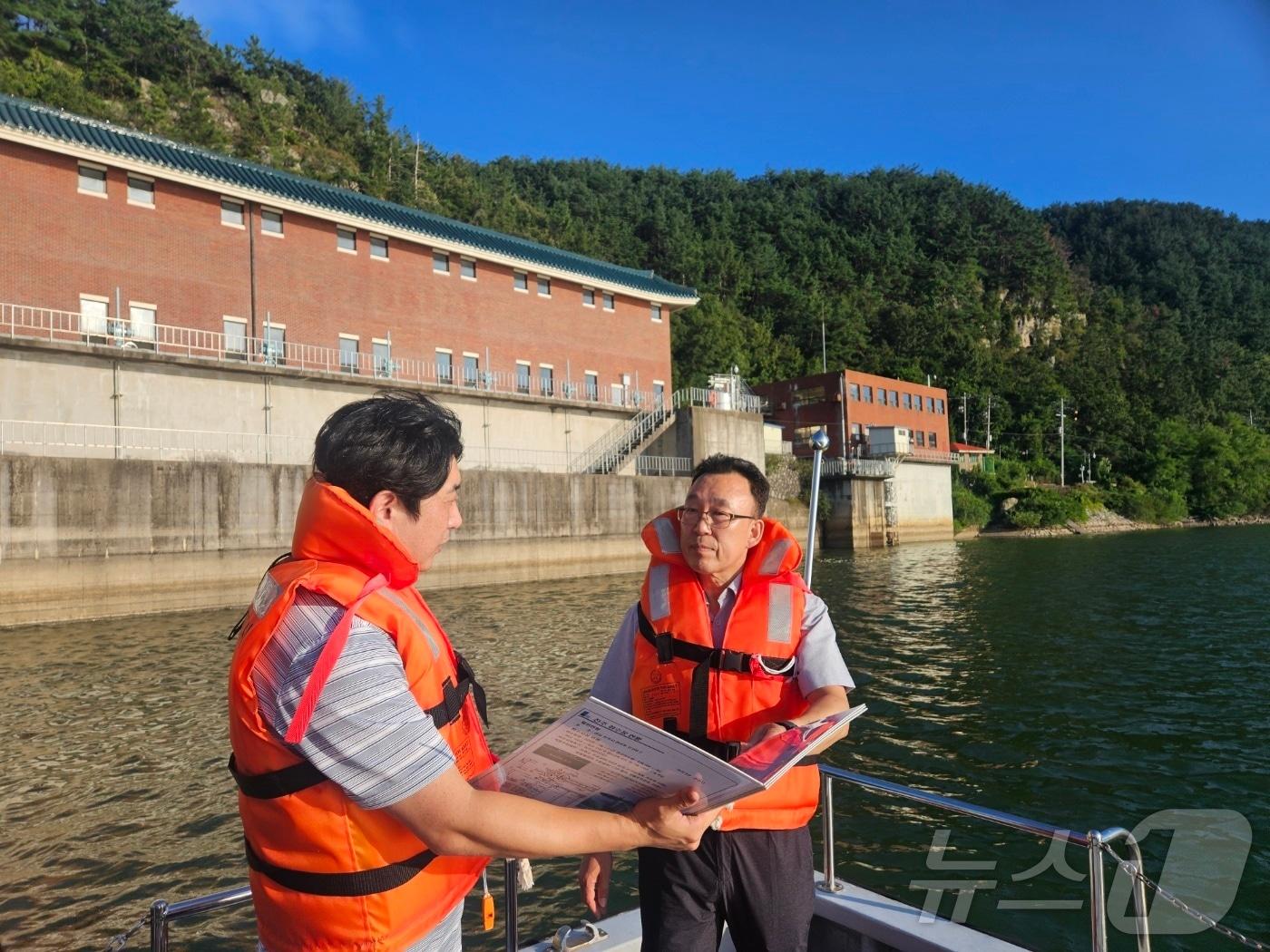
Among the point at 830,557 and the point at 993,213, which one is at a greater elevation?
the point at 993,213

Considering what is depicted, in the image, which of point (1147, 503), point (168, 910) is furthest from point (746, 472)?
point (1147, 503)

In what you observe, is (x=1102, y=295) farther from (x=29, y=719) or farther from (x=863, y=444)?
(x=29, y=719)

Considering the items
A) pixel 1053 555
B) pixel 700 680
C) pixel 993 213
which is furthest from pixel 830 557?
pixel 993 213

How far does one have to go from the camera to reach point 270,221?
27.9m

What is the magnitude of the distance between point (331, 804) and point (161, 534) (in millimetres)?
20389

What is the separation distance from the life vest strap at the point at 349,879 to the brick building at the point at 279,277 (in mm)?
23944

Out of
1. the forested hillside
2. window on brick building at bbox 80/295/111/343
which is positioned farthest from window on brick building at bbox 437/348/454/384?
the forested hillside

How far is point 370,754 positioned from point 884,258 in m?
112

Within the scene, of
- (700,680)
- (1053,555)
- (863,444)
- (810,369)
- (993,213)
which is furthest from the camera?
(993,213)

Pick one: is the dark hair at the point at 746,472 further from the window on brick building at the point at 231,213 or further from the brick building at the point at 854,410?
the brick building at the point at 854,410

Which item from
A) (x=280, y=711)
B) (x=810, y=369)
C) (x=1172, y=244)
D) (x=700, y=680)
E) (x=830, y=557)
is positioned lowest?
(x=830, y=557)

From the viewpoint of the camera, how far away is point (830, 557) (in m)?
38.5

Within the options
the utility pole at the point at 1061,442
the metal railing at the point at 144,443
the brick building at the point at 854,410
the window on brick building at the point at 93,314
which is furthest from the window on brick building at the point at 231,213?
the utility pole at the point at 1061,442

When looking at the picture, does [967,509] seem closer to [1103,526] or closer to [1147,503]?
[1103,526]
